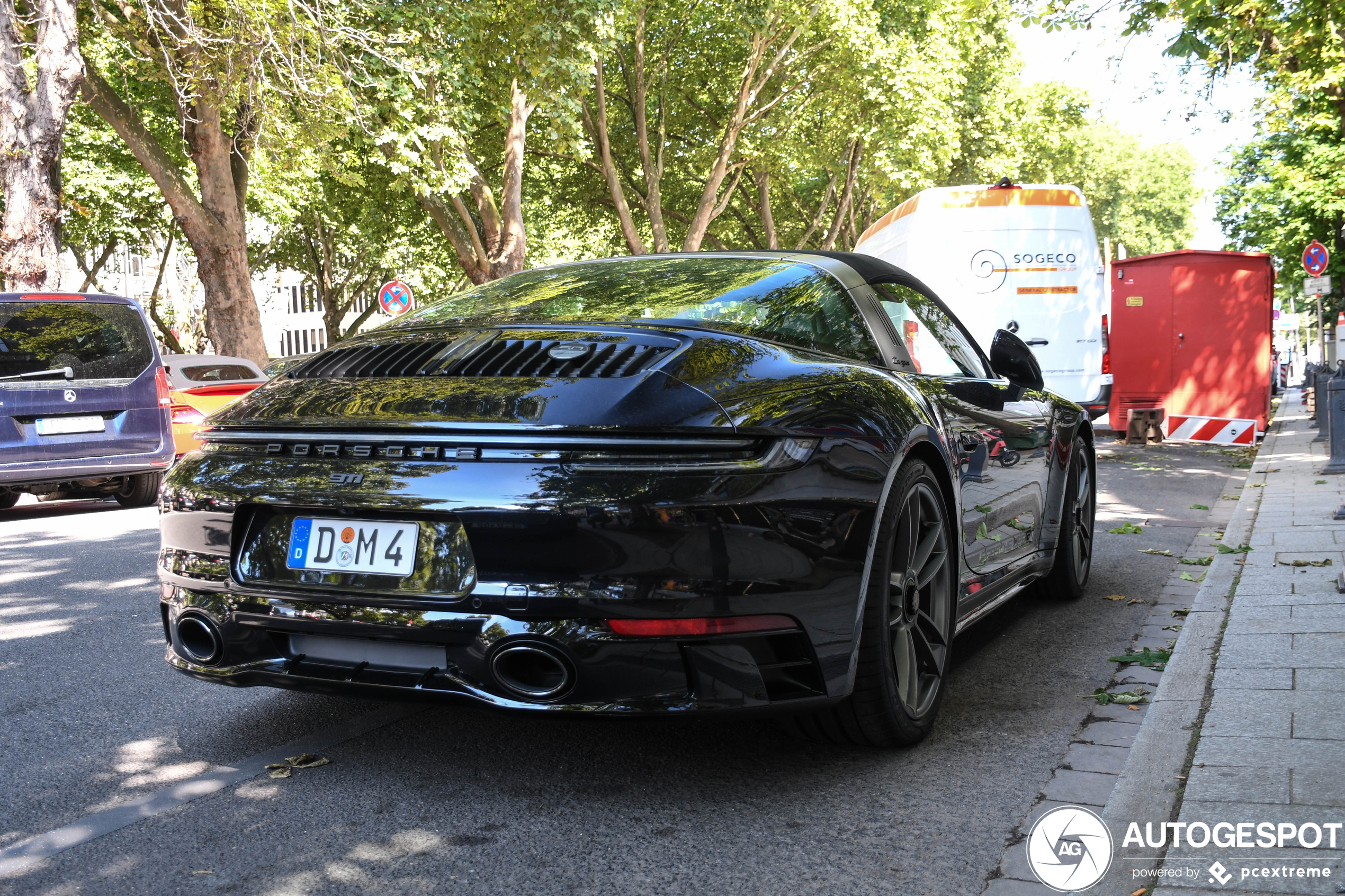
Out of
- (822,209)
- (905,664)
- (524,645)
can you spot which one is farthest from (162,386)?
(822,209)

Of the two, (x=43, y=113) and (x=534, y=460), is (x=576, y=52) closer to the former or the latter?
(x=43, y=113)

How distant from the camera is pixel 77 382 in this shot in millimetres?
10117

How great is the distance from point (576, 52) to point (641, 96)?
8836 millimetres

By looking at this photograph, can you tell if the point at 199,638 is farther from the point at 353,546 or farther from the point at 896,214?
the point at 896,214

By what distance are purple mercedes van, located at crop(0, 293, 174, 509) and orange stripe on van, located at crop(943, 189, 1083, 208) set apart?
27.5 feet

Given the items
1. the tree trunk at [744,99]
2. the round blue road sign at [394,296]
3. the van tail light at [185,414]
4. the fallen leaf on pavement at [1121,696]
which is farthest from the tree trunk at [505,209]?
the fallen leaf on pavement at [1121,696]

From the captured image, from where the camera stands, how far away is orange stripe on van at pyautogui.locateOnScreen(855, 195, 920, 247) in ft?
47.5

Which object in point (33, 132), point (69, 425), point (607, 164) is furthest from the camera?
point (607, 164)

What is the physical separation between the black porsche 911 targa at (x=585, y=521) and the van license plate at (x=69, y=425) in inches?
285

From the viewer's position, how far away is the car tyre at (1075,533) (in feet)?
19.3

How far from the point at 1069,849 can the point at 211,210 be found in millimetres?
18151

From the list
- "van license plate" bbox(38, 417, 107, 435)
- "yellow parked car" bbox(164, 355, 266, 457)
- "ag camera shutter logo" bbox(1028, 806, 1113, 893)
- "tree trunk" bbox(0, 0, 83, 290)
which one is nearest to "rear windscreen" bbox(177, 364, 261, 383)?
"yellow parked car" bbox(164, 355, 266, 457)

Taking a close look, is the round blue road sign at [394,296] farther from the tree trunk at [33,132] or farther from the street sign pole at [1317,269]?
the street sign pole at [1317,269]

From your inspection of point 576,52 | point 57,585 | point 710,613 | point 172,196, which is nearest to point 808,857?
point 710,613
